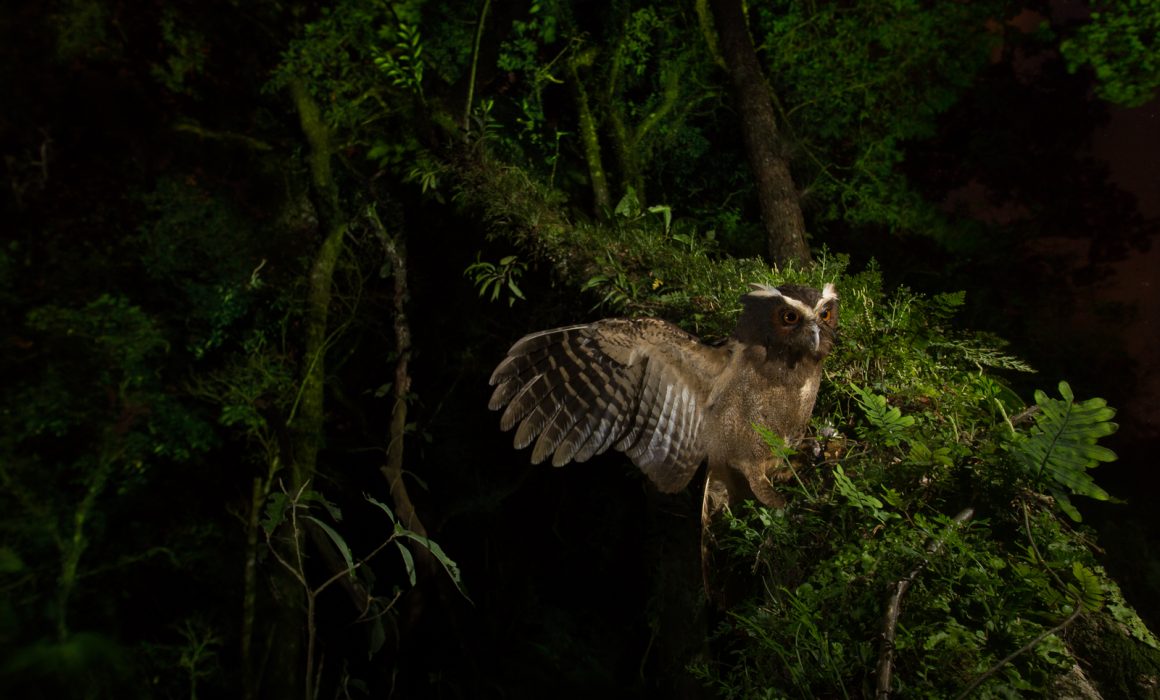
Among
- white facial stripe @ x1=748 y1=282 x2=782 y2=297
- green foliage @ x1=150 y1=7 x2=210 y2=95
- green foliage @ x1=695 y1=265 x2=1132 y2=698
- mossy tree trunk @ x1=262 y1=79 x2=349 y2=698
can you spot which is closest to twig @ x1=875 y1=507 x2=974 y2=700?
green foliage @ x1=695 y1=265 x2=1132 y2=698

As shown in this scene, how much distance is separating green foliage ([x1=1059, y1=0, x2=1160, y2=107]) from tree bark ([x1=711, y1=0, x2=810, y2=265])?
76.5 inches

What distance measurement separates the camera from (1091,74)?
14.8 ft

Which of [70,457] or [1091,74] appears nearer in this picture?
[1091,74]

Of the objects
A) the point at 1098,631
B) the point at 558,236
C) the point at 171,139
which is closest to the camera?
the point at 1098,631

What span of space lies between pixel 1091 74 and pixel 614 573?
5.14 meters

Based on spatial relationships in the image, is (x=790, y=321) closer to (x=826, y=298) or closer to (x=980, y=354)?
(x=826, y=298)

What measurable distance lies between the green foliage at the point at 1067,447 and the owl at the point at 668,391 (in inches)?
22.3

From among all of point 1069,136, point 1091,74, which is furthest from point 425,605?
point 1091,74

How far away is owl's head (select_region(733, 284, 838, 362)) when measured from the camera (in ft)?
5.70

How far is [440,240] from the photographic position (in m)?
5.06

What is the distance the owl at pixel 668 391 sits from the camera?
1.80 meters

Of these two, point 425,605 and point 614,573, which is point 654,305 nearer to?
point 614,573

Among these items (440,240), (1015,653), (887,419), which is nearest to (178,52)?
(440,240)

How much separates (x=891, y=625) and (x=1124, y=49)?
4.38 meters
